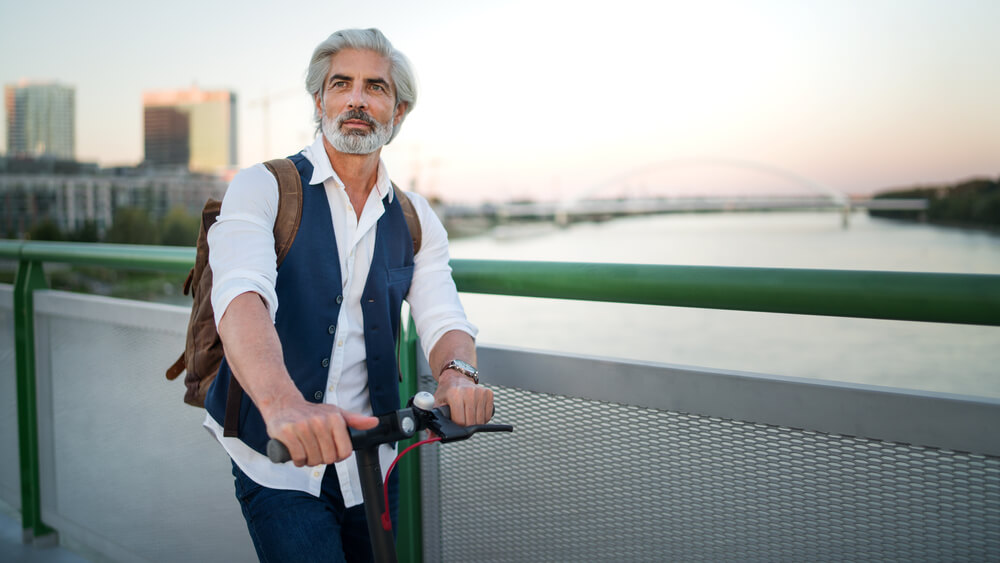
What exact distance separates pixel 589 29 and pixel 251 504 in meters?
69.7

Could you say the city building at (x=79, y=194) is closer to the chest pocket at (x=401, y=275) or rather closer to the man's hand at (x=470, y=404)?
the chest pocket at (x=401, y=275)

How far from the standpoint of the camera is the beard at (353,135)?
151 cm

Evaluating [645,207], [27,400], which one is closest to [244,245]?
[27,400]

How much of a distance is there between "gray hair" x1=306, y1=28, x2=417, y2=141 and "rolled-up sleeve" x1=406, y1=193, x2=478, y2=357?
231 millimetres

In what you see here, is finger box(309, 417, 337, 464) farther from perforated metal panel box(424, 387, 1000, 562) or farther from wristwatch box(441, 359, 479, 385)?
perforated metal panel box(424, 387, 1000, 562)

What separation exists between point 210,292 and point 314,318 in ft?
0.70

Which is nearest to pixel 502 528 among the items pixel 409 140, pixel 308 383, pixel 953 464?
pixel 308 383

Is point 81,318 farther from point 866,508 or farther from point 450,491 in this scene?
point 866,508

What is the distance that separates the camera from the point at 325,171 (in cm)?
146

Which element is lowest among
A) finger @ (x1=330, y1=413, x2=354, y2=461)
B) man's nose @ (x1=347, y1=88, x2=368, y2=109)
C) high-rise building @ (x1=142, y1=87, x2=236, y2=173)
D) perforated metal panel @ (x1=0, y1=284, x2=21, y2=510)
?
perforated metal panel @ (x1=0, y1=284, x2=21, y2=510)

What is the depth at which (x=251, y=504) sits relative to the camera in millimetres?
1389

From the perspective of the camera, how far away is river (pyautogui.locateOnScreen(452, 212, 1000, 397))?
3256cm

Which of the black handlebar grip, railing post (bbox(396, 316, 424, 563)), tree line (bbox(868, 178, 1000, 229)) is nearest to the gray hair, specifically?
railing post (bbox(396, 316, 424, 563))

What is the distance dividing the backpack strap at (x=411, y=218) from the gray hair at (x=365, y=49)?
13 cm
